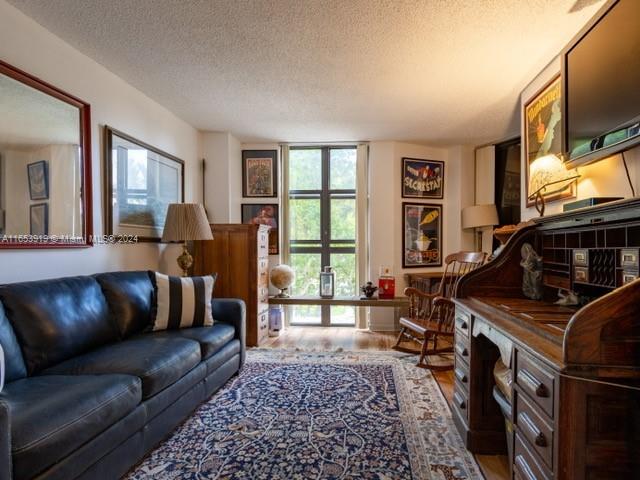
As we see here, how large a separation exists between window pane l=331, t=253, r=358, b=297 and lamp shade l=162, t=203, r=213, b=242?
2.04 meters

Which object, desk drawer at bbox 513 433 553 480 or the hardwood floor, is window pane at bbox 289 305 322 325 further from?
desk drawer at bbox 513 433 553 480

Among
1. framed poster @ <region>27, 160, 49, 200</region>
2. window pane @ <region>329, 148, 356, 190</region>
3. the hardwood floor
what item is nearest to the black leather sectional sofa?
framed poster @ <region>27, 160, 49, 200</region>

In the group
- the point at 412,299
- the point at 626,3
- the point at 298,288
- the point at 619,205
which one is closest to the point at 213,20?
the point at 626,3

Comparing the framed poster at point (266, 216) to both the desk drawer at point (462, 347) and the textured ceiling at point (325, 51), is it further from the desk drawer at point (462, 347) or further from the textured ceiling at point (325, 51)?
the desk drawer at point (462, 347)

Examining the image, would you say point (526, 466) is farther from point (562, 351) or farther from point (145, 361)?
point (145, 361)

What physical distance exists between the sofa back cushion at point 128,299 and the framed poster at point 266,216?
2.17m

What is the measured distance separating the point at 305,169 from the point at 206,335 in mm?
2967

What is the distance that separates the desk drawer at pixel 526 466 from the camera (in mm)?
1159

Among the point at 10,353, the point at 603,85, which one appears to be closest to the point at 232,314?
the point at 10,353

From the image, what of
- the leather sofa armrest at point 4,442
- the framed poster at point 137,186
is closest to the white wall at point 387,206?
the framed poster at point 137,186

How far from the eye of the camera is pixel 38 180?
2209mm

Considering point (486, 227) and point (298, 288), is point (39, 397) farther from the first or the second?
point (486, 227)

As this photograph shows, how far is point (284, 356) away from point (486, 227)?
3.01m

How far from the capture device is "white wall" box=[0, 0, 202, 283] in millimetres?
2090
